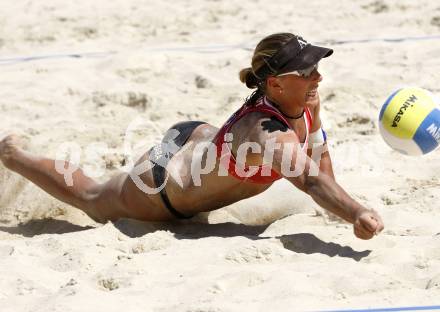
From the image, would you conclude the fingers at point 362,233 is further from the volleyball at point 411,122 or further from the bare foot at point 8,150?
the bare foot at point 8,150

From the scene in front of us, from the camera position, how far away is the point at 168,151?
404 centimetres

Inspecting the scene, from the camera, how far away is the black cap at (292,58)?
11.7ft

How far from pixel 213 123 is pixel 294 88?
1.70 meters

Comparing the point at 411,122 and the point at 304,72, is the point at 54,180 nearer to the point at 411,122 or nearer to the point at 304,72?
the point at 304,72

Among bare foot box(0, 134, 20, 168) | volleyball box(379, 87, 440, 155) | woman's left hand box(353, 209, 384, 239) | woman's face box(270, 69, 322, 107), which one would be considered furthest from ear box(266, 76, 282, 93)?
bare foot box(0, 134, 20, 168)

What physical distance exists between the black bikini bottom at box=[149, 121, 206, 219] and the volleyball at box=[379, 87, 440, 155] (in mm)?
962

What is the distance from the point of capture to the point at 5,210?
4.61 metres

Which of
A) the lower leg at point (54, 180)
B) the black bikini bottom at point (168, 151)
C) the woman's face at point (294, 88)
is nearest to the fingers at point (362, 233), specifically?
the woman's face at point (294, 88)

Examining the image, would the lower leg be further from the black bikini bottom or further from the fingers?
the fingers

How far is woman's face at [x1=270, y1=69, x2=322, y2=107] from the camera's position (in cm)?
358

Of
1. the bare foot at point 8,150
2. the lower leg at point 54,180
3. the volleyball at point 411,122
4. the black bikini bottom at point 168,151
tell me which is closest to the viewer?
the volleyball at point 411,122

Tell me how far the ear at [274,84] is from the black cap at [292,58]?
1.2 inches

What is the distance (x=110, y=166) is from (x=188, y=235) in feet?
3.63

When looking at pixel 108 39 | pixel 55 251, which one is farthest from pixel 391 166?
pixel 108 39
